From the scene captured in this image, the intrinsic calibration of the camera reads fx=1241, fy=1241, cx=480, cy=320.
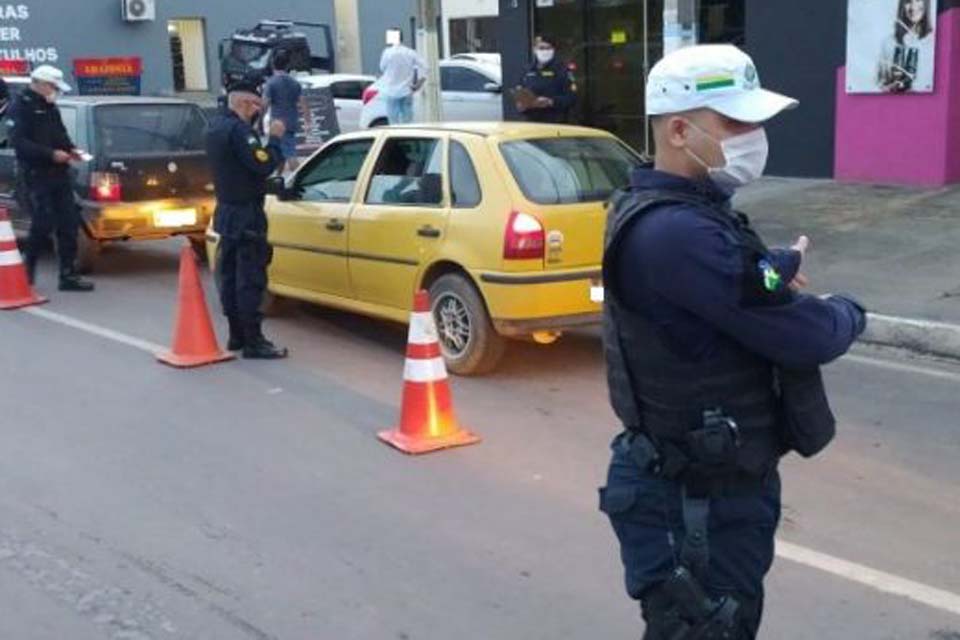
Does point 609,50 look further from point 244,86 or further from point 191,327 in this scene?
point 191,327

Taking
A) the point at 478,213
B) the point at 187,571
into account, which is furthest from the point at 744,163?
the point at 478,213

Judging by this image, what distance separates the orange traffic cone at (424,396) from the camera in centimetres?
603

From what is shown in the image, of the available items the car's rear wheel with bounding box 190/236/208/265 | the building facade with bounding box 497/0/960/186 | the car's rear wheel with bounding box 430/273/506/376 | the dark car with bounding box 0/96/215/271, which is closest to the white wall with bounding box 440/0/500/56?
the building facade with bounding box 497/0/960/186

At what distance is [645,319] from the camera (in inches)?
97.7

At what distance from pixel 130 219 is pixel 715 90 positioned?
922cm

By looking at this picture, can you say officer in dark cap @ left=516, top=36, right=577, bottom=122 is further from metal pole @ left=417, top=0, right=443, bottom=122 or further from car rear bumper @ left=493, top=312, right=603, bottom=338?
car rear bumper @ left=493, top=312, right=603, bottom=338

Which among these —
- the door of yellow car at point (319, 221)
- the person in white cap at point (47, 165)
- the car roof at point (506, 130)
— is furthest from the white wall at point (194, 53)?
the car roof at point (506, 130)

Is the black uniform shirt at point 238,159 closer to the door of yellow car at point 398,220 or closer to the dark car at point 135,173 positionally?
the door of yellow car at point 398,220

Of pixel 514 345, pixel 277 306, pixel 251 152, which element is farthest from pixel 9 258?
pixel 514 345

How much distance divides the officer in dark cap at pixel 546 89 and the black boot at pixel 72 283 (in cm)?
574

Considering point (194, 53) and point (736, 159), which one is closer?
point (736, 159)

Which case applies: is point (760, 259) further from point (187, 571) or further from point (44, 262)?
point (44, 262)

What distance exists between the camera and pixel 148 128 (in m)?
11.5

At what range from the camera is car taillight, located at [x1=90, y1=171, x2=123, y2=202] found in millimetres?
10914
